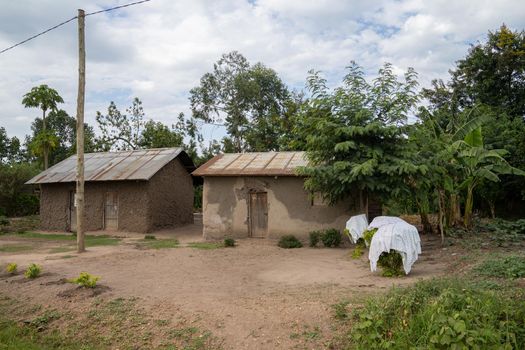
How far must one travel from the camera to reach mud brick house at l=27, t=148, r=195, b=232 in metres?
19.2

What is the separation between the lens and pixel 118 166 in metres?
20.8

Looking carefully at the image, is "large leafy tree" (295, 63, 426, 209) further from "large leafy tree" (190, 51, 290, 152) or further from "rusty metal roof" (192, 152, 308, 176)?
"large leafy tree" (190, 51, 290, 152)

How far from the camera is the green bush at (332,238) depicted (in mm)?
14375

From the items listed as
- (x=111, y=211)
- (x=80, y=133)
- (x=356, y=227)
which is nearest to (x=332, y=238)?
(x=356, y=227)

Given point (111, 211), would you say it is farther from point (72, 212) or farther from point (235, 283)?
point (235, 283)

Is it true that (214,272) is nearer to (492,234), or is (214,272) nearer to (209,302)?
(209,302)

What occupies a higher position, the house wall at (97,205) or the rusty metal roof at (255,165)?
the rusty metal roof at (255,165)

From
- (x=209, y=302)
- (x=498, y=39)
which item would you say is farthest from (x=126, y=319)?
(x=498, y=39)

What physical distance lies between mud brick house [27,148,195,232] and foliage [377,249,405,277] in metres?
12.0

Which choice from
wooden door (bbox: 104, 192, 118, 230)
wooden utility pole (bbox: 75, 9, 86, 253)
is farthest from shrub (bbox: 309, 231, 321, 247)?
wooden door (bbox: 104, 192, 118, 230)

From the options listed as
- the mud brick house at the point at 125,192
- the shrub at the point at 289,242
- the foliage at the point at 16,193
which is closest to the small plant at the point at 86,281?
the shrub at the point at 289,242

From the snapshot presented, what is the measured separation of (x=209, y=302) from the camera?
→ 731cm

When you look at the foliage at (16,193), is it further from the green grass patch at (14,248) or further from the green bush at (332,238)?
the green bush at (332,238)

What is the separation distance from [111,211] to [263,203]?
822 cm
